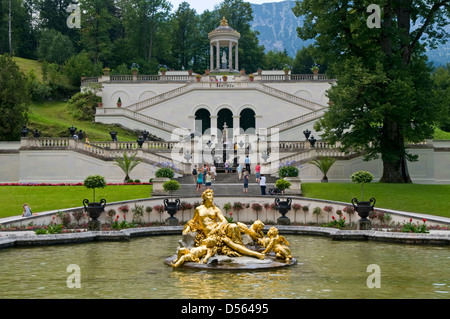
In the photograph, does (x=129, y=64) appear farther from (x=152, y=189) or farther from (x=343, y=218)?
(x=343, y=218)

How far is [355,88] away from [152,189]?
1308cm

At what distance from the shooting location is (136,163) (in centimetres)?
3891

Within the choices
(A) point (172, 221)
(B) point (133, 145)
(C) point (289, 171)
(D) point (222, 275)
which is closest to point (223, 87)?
(B) point (133, 145)

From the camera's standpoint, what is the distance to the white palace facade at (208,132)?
40188mm

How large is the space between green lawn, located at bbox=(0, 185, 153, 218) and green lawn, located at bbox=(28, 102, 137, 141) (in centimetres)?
1538

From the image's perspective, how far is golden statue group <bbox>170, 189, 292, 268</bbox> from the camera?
14680 mm

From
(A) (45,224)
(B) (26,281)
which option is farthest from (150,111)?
(B) (26,281)

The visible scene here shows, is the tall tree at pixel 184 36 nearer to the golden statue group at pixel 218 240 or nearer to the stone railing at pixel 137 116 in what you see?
the stone railing at pixel 137 116

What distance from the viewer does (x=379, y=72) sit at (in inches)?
Answer: 1282

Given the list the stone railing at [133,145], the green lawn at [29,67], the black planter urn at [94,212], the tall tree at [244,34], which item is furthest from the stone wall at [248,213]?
the tall tree at [244,34]

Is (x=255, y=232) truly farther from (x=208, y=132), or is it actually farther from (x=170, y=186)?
(x=208, y=132)

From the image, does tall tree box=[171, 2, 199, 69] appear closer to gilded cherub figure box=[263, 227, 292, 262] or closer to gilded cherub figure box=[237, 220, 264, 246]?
gilded cherub figure box=[237, 220, 264, 246]
